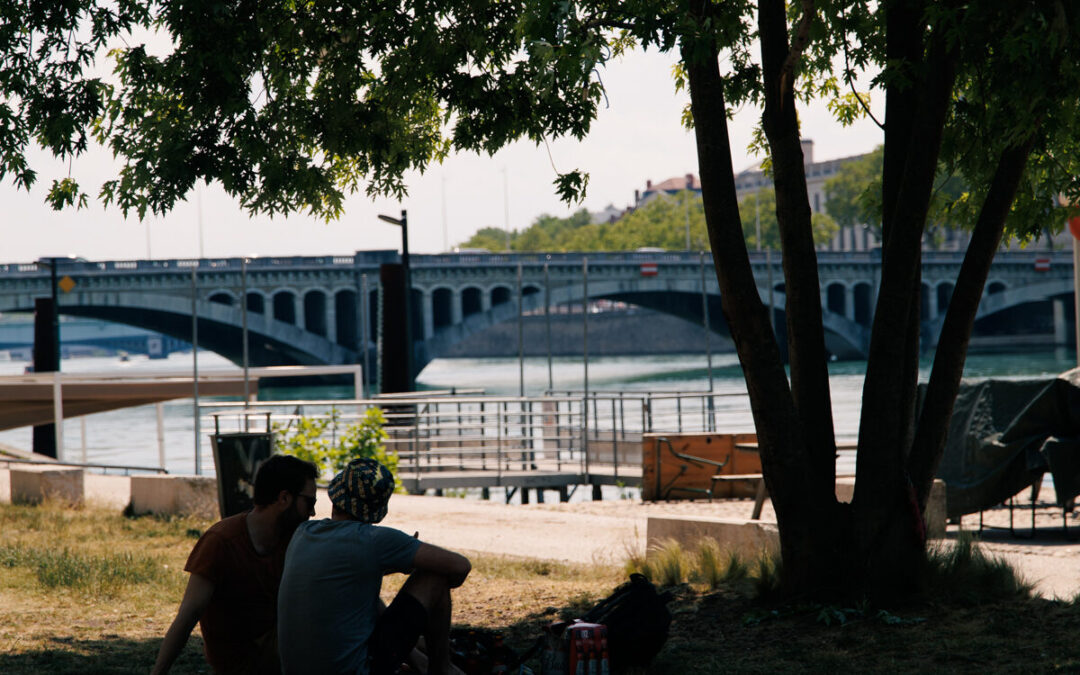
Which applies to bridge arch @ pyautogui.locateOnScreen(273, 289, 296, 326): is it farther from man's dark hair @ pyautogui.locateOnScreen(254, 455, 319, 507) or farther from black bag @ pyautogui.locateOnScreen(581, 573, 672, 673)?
man's dark hair @ pyautogui.locateOnScreen(254, 455, 319, 507)

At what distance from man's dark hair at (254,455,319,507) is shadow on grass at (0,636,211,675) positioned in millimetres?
1962

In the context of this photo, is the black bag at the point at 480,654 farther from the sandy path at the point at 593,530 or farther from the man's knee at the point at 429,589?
the sandy path at the point at 593,530

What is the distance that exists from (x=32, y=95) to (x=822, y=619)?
562 cm

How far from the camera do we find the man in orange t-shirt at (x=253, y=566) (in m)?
4.40

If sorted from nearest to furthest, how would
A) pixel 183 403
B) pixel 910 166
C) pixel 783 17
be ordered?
pixel 910 166 < pixel 783 17 < pixel 183 403

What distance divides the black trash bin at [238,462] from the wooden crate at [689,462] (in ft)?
→ 19.4

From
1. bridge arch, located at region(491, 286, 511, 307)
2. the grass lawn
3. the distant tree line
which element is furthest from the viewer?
the distant tree line

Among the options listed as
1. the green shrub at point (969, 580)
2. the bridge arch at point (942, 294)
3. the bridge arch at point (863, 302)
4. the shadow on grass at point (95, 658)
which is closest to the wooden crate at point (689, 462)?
the green shrub at point (969, 580)

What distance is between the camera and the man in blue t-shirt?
4039 millimetres

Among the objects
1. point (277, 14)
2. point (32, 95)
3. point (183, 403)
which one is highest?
point (277, 14)

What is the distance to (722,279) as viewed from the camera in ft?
21.8

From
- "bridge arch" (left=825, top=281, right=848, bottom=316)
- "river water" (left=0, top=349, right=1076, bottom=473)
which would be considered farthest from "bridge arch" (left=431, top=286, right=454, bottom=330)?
"bridge arch" (left=825, top=281, right=848, bottom=316)

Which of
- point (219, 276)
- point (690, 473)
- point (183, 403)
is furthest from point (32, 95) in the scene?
point (219, 276)

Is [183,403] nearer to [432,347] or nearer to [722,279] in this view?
[432,347]
